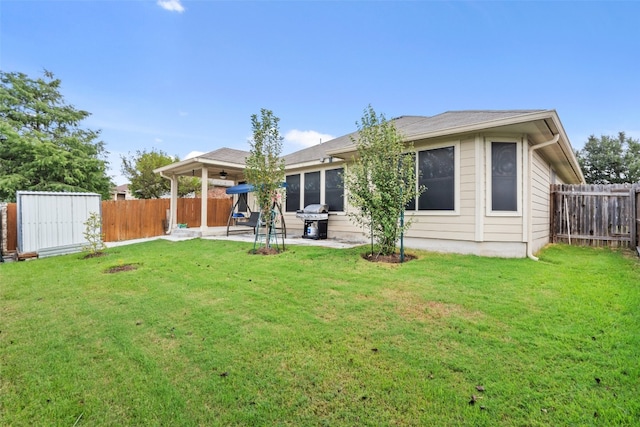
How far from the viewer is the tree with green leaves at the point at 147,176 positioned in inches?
749

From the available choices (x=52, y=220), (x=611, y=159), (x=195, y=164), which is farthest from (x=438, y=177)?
(x=611, y=159)

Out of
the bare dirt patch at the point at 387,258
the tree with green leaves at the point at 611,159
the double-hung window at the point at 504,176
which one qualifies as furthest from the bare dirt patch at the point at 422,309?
the tree with green leaves at the point at 611,159

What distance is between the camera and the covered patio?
998 centimetres

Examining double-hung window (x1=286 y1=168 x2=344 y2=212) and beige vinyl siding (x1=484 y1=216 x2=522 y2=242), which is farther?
double-hung window (x1=286 y1=168 x2=344 y2=212)

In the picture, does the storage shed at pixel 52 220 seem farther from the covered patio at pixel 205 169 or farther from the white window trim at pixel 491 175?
the white window trim at pixel 491 175

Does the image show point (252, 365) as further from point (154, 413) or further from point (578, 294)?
point (578, 294)

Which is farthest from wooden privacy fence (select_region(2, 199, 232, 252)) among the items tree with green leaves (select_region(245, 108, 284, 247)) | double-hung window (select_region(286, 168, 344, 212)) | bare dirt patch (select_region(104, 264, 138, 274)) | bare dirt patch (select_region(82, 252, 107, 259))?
tree with green leaves (select_region(245, 108, 284, 247))

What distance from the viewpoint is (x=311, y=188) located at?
9.72m

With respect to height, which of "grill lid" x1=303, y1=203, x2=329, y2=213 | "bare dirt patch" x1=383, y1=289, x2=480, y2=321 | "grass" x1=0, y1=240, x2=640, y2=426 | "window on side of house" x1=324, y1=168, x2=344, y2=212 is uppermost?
"window on side of house" x1=324, y1=168, x2=344, y2=212

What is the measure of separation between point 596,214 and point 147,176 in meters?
21.9

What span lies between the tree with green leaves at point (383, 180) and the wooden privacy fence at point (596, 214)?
19.1 ft

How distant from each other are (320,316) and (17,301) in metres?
3.91

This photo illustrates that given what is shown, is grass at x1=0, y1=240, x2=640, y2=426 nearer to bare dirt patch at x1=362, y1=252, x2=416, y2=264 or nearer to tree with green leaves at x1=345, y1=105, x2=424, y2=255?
bare dirt patch at x1=362, y1=252, x2=416, y2=264

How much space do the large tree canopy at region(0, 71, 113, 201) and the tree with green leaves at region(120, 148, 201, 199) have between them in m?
2.91
